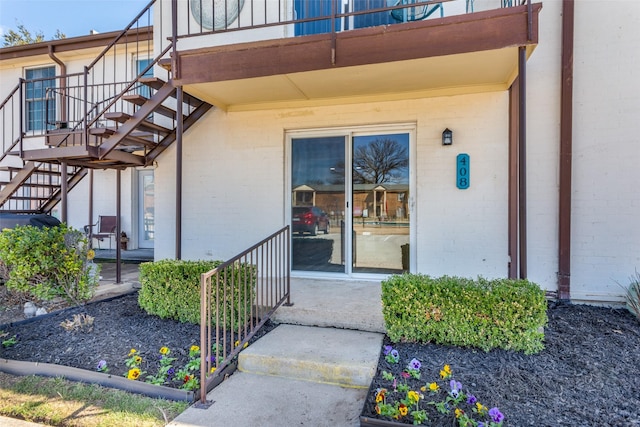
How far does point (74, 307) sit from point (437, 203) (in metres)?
4.69

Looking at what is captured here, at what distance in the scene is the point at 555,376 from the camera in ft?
8.46

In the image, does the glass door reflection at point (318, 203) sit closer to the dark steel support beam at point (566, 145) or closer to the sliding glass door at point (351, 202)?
the sliding glass door at point (351, 202)

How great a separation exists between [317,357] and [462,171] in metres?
3.05

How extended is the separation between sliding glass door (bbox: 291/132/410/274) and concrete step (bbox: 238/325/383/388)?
5.88ft

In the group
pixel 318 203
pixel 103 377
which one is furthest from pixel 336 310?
pixel 103 377

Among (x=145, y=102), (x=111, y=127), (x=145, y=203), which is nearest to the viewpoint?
(x=145, y=102)

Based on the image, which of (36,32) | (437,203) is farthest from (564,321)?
(36,32)

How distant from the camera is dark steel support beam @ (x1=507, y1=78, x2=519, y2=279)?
427 centimetres

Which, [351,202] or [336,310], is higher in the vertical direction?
[351,202]

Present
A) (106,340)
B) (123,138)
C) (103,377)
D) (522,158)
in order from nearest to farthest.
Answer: (103,377) < (106,340) < (522,158) < (123,138)

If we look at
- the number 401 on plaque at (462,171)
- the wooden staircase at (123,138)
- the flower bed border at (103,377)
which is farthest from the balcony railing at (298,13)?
the flower bed border at (103,377)

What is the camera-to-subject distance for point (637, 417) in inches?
84.0

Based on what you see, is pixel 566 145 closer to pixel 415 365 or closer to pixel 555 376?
pixel 555 376

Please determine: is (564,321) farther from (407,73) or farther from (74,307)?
(74,307)
